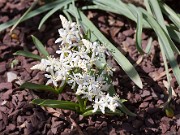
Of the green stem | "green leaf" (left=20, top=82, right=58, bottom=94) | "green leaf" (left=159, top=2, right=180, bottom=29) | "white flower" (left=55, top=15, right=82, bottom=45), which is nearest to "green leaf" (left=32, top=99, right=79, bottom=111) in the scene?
the green stem

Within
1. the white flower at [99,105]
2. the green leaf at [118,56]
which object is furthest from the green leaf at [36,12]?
the white flower at [99,105]

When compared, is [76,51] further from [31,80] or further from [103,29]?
[103,29]

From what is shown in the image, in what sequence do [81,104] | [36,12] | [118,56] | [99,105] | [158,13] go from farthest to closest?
1. [36,12]
2. [158,13]
3. [118,56]
4. [81,104]
5. [99,105]

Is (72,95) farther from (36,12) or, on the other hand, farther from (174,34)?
(174,34)

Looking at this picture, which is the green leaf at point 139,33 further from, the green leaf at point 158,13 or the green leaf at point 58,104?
the green leaf at point 58,104

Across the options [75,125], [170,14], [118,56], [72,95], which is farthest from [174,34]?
[75,125]

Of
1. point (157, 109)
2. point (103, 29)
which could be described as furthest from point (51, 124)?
point (103, 29)
